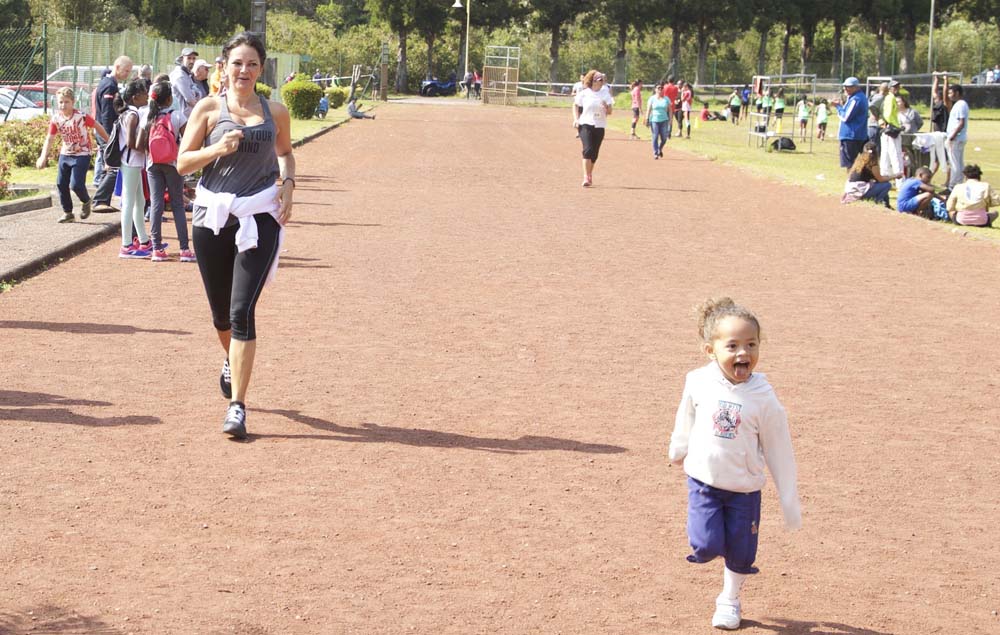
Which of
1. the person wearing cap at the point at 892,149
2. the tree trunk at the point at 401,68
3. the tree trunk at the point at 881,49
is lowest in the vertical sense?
the person wearing cap at the point at 892,149

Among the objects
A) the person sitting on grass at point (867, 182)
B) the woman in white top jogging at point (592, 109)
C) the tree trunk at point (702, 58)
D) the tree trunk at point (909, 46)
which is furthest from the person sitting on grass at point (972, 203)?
the tree trunk at point (702, 58)

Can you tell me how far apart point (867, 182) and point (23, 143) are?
13.2m

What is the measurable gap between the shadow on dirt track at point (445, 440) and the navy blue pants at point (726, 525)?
7.00ft

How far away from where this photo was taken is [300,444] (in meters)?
6.45

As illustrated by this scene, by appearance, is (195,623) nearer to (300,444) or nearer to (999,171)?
(300,444)

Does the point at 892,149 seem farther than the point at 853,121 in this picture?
No

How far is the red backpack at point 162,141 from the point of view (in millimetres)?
11258

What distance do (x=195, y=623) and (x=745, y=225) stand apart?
13006 mm

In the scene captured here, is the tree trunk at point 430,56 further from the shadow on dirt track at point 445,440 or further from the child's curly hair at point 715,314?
the child's curly hair at point 715,314

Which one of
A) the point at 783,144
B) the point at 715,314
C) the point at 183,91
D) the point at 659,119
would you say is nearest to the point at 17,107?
the point at 659,119

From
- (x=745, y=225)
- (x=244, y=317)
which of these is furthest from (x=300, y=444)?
(x=745, y=225)

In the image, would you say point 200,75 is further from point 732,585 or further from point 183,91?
point 732,585

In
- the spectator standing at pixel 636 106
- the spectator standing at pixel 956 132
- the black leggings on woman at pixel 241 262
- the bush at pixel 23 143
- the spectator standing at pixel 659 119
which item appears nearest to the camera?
the black leggings on woman at pixel 241 262

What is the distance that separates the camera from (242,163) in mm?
6422
